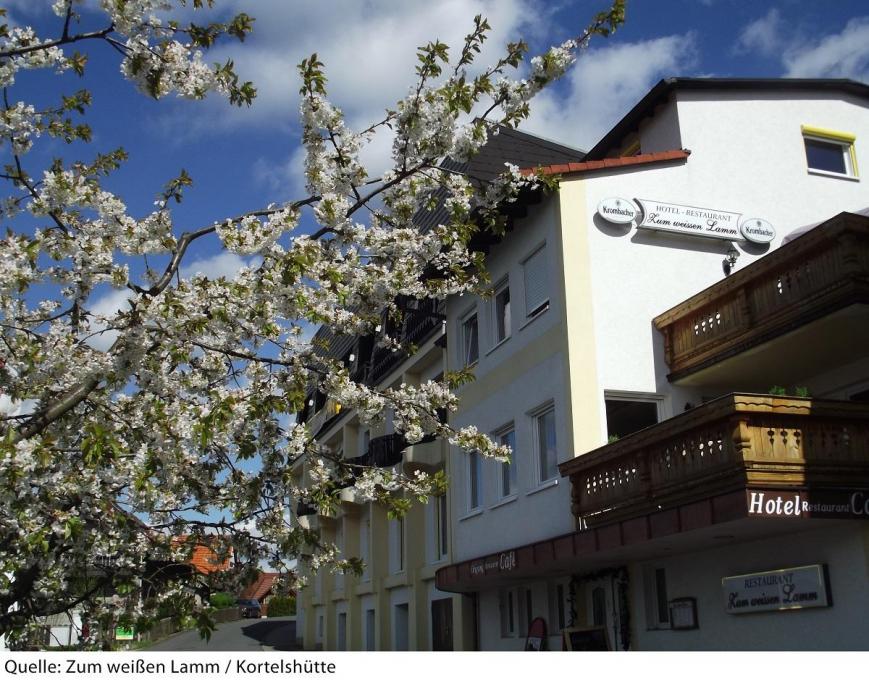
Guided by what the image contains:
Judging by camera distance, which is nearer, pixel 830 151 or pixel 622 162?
pixel 622 162

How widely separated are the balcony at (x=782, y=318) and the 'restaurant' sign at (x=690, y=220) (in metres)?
1.68

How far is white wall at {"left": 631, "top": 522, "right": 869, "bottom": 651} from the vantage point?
433 inches

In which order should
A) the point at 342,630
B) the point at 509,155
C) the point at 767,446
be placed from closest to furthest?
the point at 767,446 → the point at 509,155 → the point at 342,630

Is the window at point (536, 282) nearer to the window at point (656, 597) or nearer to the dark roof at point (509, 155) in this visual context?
the dark roof at point (509, 155)

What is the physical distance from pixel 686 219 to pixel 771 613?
730cm

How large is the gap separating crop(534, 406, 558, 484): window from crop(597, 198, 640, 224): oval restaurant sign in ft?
11.0

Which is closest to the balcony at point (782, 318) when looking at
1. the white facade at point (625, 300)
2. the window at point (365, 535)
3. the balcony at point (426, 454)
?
the white facade at point (625, 300)

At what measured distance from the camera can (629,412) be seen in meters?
17.9

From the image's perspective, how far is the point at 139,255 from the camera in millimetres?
7645

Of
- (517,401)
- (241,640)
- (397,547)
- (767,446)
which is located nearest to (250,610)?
(241,640)

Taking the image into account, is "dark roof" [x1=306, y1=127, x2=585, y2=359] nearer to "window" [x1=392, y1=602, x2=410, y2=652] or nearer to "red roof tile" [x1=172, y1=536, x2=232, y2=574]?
"window" [x1=392, y1=602, x2=410, y2=652]

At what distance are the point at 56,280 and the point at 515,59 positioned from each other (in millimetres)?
4141

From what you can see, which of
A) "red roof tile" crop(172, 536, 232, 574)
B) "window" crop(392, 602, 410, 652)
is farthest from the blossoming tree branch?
"window" crop(392, 602, 410, 652)

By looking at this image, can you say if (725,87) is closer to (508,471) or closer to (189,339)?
(508,471)
